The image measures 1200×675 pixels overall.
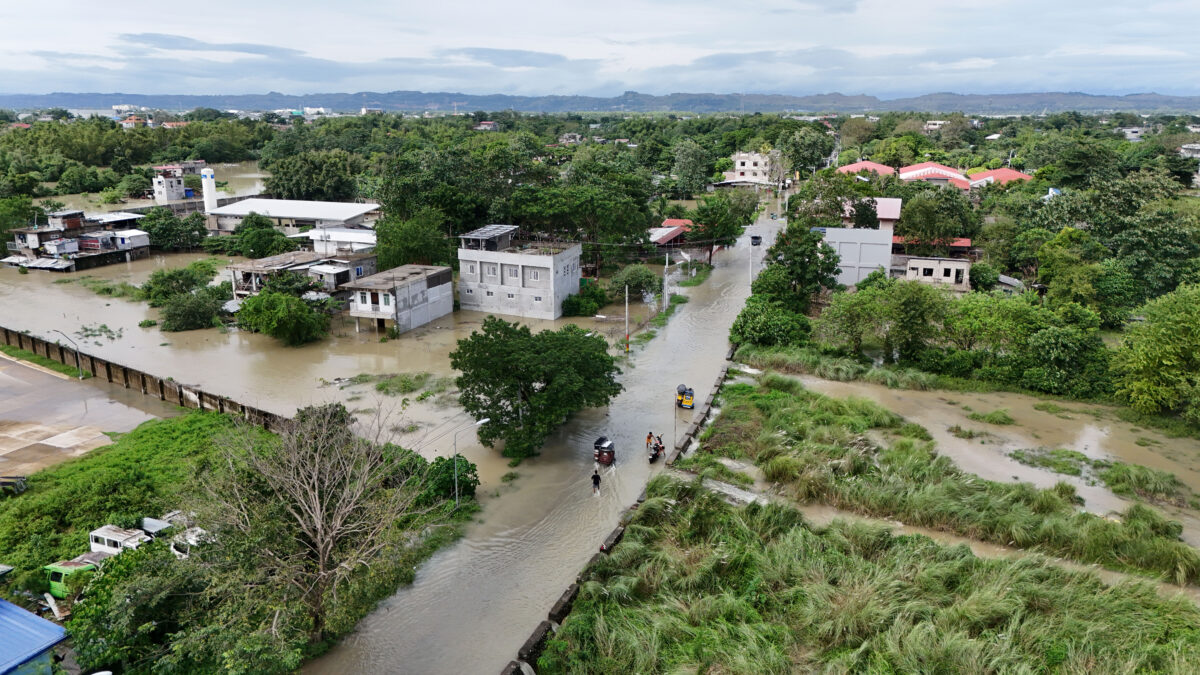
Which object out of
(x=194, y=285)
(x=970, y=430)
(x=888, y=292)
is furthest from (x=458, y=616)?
(x=194, y=285)

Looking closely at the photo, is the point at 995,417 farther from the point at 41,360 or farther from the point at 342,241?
the point at 41,360

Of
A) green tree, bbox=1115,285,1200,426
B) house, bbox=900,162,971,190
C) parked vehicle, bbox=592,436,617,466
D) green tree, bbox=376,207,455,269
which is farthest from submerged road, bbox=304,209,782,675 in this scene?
house, bbox=900,162,971,190

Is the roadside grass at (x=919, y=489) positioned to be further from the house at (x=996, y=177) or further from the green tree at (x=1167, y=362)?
the house at (x=996, y=177)

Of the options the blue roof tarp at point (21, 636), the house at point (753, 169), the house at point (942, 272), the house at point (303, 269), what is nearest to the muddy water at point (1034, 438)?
the house at point (942, 272)

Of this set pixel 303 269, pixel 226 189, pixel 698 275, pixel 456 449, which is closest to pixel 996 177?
pixel 698 275

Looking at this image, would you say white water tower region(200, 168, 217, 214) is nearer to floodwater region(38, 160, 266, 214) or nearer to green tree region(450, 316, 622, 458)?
floodwater region(38, 160, 266, 214)

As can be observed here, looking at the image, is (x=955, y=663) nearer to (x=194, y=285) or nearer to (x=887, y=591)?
(x=887, y=591)
